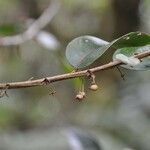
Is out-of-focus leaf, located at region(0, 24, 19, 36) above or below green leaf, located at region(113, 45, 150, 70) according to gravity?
above

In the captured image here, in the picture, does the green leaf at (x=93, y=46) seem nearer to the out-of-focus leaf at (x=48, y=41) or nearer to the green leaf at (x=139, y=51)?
the green leaf at (x=139, y=51)

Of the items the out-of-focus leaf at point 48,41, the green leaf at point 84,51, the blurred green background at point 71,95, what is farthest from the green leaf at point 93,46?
the blurred green background at point 71,95

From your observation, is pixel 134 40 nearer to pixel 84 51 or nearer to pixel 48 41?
pixel 84 51

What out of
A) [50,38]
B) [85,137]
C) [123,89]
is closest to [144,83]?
[123,89]

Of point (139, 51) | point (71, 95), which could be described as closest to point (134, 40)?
point (139, 51)

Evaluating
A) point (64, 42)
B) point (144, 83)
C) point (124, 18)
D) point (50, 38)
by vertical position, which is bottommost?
point (50, 38)

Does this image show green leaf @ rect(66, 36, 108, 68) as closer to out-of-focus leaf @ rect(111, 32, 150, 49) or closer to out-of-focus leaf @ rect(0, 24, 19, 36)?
out-of-focus leaf @ rect(111, 32, 150, 49)

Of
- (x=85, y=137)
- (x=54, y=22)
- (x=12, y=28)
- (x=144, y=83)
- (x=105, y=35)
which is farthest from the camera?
(x=54, y=22)

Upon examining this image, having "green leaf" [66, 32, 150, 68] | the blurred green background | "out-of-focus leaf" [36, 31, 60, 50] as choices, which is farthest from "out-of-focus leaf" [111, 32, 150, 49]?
the blurred green background

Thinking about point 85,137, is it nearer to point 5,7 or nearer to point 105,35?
point 105,35
